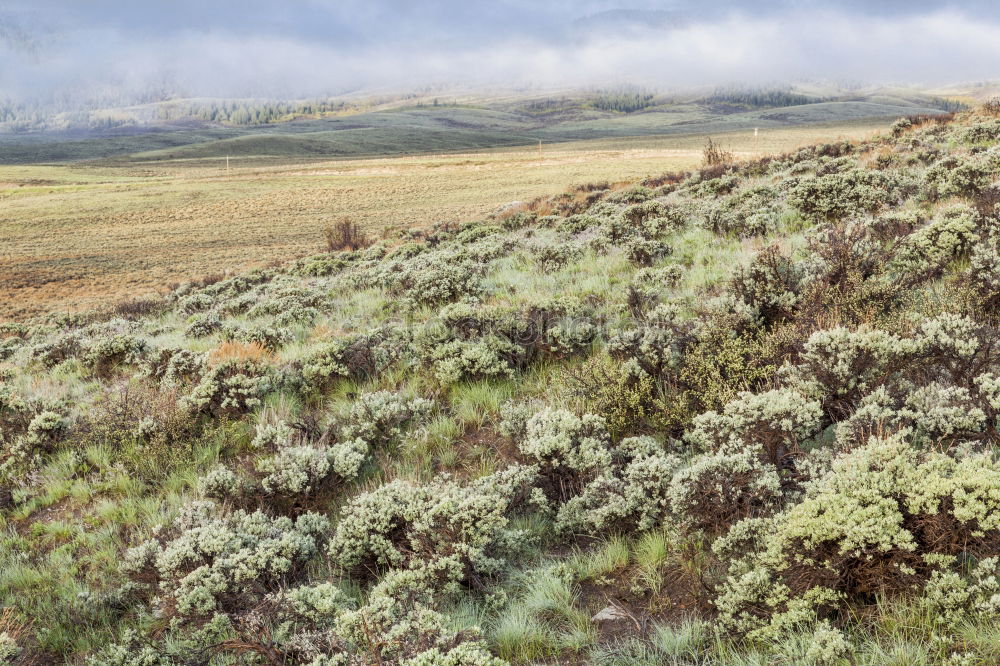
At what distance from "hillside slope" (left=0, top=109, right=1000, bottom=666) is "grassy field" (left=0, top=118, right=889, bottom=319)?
23.1m

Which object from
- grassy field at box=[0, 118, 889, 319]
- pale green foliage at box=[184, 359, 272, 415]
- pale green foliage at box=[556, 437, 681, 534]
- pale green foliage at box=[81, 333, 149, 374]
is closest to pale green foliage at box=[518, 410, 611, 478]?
pale green foliage at box=[556, 437, 681, 534]

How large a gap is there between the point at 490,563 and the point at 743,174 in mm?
19552

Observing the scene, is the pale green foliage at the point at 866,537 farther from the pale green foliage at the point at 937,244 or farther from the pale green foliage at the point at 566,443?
the pale green foliage at the point at 937,244

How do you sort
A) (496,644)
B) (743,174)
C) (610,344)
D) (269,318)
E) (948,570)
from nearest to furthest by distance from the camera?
(948,570) → (496,644) → (610,344) → (269,318) → (743,174)

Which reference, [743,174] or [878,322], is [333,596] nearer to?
[878,322]

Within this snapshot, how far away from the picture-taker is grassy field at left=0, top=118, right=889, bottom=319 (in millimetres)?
31391

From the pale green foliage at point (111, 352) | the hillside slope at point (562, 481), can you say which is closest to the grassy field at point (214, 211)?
the pale green foliage at point (111, 352)

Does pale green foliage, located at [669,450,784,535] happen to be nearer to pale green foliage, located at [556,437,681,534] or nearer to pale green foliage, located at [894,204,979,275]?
pale green foliage, located at [556,437,681,534]

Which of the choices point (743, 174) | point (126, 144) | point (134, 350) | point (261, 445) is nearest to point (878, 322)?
point (261, 445)

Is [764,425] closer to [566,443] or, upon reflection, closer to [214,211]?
[566,443]

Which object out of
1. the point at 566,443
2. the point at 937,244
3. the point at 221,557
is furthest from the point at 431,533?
the point at 937,244

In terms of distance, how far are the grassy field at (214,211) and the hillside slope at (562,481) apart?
2307 cm

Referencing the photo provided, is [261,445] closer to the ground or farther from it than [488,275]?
closer to the ground

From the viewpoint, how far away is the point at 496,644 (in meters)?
3.02
